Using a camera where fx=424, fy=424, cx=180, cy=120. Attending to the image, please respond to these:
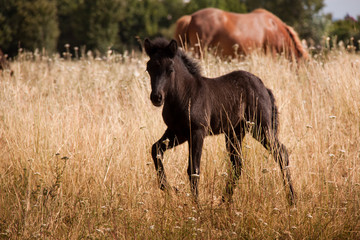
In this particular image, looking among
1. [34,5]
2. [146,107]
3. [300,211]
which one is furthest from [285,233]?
[34,5]

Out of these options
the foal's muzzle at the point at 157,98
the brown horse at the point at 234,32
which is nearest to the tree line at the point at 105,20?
the brown horse at the point at 234,32

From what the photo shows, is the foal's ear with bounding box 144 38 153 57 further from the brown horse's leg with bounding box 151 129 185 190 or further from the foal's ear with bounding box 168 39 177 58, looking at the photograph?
the brown horse's leg with bounding box 151 129 185 190

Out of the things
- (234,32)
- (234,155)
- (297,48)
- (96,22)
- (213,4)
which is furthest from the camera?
(213,4)

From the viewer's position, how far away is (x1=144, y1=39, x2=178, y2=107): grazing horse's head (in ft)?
11.5

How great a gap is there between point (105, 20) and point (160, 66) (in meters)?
35.2

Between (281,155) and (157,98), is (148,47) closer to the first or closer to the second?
(157,98)

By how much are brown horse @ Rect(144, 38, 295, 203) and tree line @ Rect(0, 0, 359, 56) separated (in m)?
10.8

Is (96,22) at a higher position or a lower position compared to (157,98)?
higher

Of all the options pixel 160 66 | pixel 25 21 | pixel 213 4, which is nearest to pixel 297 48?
pixel 160 66

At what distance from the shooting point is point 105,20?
37250mm

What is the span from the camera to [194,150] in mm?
3771

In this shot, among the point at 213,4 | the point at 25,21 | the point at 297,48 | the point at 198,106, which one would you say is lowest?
the point at 198,106

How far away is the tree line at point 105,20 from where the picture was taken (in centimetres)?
2713

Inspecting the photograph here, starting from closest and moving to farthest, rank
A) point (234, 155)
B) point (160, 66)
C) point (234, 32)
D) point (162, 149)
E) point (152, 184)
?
point (160, 66), point (162, 149), point (152, 184), point (234, 155), point (234, 32)
